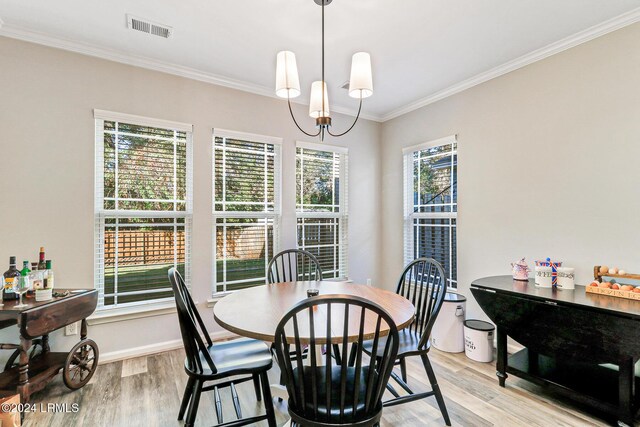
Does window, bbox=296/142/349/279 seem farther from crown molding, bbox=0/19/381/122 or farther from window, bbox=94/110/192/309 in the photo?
window, bbox=94/110/192/309

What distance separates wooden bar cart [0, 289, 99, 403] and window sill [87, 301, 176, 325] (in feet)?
0.72

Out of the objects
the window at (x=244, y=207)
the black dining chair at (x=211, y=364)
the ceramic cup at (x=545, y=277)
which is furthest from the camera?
the window at (x=244, y=207)

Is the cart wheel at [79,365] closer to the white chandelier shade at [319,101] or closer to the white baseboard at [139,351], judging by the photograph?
the white baseboard at [139,351]

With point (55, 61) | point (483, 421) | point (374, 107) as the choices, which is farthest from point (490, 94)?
point (55, 61)

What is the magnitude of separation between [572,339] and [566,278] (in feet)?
1.72

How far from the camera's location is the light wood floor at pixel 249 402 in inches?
80.4

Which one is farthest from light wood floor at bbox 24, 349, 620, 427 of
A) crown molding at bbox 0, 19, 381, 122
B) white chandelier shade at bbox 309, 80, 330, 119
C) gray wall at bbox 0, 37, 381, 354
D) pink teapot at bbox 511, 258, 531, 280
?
crown molding at bbox 0, 19, 381, 122

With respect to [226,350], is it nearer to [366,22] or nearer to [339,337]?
[339,337]

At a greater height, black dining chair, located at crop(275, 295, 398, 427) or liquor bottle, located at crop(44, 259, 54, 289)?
liquor bottle, located at crop(44, 259, 54, 289)

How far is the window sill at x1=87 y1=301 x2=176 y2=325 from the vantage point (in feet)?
9.17

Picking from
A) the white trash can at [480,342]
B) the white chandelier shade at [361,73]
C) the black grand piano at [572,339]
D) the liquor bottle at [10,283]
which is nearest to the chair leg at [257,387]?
the liquor bottle at [10,283]

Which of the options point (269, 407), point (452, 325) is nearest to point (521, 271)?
point (452, 325)

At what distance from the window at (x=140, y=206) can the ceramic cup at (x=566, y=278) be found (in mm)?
3250

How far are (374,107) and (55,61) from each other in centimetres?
331
